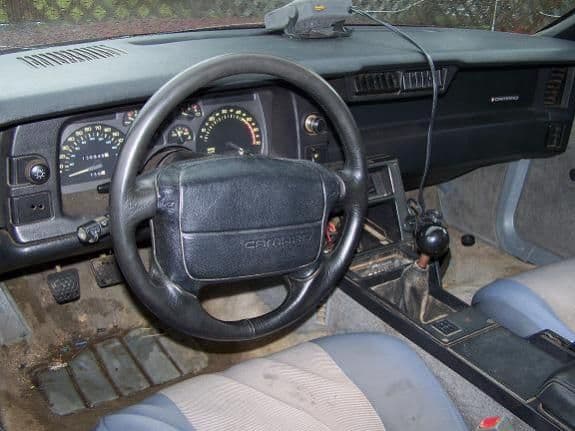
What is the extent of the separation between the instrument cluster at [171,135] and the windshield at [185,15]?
0.37m

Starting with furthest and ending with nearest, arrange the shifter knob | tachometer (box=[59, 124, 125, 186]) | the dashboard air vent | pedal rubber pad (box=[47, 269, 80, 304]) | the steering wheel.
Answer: pedal rubber pad (box=[47, 269, 80, 304]) → the dashboard air vent → the shifter knob → tachometer (box=[59, 124, 125, 186]) → the steering wheel

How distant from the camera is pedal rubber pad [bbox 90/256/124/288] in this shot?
2.25 m

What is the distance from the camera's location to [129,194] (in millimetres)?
1138

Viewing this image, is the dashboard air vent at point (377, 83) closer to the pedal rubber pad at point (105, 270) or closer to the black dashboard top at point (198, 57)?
the black dashboard top at point (198, 57)

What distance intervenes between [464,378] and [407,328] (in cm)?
20

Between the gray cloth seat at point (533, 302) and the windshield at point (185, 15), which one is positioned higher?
the windshield at point (185, 15)

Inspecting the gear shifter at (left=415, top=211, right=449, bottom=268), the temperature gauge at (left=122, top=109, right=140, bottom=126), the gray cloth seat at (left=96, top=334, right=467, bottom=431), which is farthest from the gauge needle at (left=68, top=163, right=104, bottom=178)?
the gear shifter at (left=415, top=211, right=449, bottom=268)

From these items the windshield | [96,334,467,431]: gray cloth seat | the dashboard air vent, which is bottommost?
[96,334,467,431]: gray cloth seat

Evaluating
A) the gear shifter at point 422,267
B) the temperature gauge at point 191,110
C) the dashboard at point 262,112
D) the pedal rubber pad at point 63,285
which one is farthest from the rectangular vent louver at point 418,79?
the pedal rubber pad at point 63,285

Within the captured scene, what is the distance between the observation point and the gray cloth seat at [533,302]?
5.29ft

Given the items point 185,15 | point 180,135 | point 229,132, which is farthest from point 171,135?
point 185,15

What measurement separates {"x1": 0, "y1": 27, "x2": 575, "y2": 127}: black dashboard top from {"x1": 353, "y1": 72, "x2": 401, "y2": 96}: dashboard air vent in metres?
0.05

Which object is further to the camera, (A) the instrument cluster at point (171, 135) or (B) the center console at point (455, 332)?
(A) the instrument cluster at point (171, 135)

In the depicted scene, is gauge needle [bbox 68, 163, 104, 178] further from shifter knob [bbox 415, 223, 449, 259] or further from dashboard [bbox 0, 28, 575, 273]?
shifter knob [bbox 415, 223, 449, 259]
